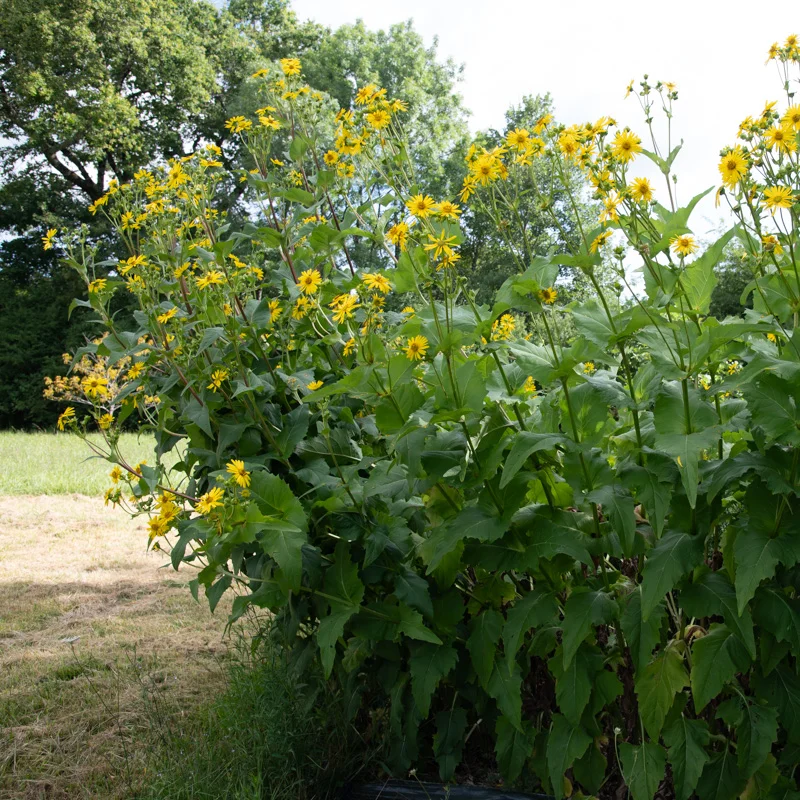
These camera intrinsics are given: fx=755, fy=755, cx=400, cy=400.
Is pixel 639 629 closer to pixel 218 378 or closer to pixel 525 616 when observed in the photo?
pixel 525 616

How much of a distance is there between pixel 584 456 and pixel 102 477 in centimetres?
834

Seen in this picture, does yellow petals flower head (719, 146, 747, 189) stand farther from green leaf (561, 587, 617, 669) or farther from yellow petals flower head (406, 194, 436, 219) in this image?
green leaf (561, 587, 617, 669)

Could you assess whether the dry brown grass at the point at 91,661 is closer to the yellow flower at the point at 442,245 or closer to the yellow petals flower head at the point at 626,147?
the yellow flower at the point at 442,245

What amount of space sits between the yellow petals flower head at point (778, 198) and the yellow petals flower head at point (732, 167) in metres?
0.07

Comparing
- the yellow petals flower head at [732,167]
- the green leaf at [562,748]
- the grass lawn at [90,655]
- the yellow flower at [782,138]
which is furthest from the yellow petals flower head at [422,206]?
the grass lawn at [90,655]

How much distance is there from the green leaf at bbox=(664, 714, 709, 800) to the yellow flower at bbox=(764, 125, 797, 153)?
121cm

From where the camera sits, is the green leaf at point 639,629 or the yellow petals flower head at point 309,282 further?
the yellow petals flower head at point 309,282

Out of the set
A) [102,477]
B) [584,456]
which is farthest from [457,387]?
[102,477]

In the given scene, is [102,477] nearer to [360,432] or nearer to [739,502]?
[360,432]

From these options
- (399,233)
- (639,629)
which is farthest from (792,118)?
(639,629)

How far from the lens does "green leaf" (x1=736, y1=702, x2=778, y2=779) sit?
1.52 meters

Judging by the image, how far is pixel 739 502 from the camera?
5.42 feet

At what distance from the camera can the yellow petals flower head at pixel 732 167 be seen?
1485mm

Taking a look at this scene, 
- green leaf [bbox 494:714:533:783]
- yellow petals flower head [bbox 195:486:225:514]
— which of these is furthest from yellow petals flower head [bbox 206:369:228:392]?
green leaf [bbox 494:714:533:783]
